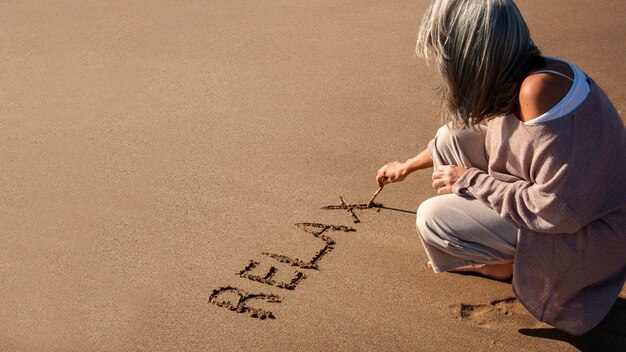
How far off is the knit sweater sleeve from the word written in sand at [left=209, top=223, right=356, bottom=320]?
0.68 m

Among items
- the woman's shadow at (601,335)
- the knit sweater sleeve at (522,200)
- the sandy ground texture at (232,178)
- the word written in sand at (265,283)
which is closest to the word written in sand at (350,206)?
the sandy ground texture at (232,178)

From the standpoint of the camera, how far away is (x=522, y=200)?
2492 millimetres

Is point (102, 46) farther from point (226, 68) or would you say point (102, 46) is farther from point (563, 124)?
point (563, 124)

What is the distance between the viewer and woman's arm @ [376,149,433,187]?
3023 mm

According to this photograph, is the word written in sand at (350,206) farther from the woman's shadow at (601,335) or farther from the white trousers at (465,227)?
the woman's shadow at (601,335)

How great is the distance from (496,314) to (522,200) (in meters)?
0.48

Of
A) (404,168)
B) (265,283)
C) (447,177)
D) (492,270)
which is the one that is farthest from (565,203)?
(265,283)

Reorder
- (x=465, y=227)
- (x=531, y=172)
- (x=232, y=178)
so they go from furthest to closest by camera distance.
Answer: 1. (x=232, y=178)
2. (x=465, y=227)
3. (x=531, y=172)

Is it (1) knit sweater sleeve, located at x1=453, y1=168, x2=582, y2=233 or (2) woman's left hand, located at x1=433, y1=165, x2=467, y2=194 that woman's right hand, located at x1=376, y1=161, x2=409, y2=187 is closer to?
(2) woman's left hand, located at x1=433, y1=165, x2=467, y2=194

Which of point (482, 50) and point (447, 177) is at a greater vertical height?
point (482, 50)

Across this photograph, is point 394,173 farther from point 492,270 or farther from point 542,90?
point 542,90

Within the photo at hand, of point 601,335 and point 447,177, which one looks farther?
point 447,177

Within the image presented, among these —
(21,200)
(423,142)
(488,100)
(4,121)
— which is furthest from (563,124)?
(4,121)

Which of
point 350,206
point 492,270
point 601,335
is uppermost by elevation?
point 350,206
